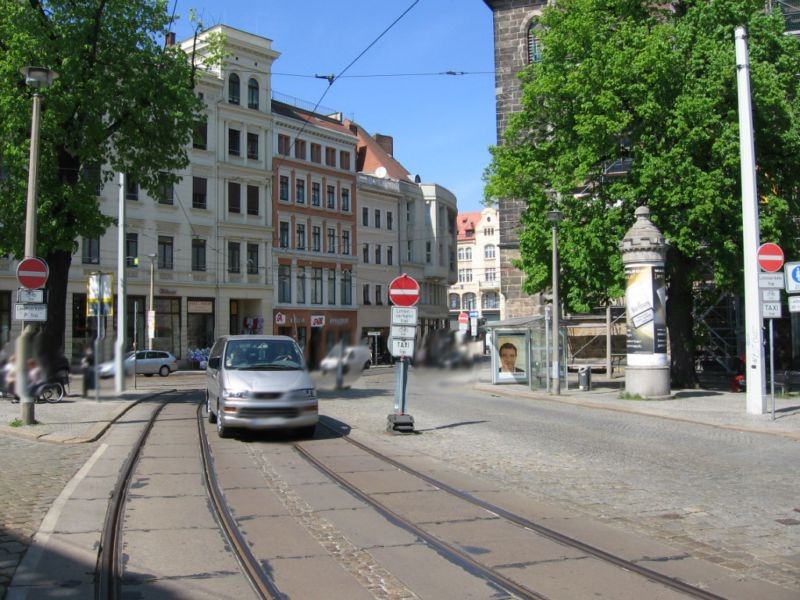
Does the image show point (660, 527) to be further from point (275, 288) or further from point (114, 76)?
point (114, 76)

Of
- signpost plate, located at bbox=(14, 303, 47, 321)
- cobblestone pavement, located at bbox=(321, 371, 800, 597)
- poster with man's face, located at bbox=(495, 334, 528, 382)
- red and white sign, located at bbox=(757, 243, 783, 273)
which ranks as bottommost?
cobblestone pavement, located at bbox=(321, 371, 800, 597)

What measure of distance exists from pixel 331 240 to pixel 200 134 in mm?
18449

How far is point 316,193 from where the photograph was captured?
20391 mm

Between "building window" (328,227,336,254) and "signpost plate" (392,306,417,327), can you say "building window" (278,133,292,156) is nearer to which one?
"building window" (328,227,336,254)

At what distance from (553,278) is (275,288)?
21010 mm

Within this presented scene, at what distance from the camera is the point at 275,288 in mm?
8781

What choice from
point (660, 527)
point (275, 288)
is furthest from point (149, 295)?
point (660, 527)

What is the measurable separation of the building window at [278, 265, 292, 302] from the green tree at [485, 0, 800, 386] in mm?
18159

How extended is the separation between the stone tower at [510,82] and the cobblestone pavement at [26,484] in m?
36.1

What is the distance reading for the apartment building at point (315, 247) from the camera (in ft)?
11.8

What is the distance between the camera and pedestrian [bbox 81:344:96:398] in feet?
6.41

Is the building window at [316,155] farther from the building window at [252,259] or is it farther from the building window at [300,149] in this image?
the building window at [252,259]

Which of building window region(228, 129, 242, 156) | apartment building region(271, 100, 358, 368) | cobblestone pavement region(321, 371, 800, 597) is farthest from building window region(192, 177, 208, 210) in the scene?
cobblestone pavement region(321, 371, 800, 597)

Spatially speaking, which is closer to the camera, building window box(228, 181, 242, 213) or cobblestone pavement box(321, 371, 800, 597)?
cobblestone pavement box(321, 371, 800, 597)
